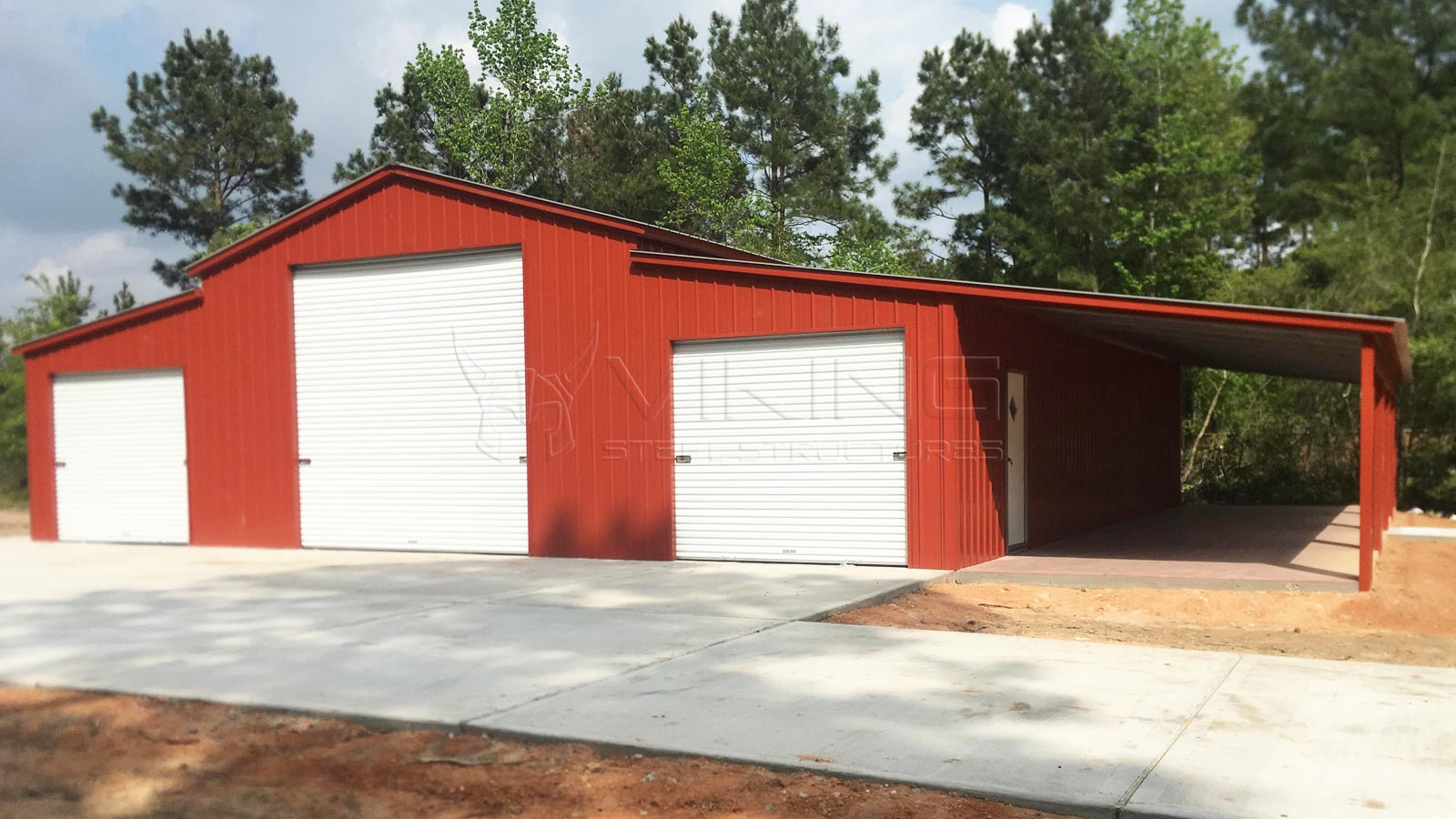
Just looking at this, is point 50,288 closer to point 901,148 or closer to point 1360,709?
point 901,148

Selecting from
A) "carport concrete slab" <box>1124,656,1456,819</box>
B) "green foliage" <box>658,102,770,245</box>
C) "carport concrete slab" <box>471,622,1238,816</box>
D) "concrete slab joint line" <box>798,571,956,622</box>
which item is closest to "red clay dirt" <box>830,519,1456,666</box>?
"concrete slab joint line" <box>798,571,956,622</box>

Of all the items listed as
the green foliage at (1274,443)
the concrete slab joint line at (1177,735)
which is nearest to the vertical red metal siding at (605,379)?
the concrete slab joint line at (1177,735)

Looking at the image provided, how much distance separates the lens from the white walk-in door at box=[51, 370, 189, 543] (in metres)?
14.9

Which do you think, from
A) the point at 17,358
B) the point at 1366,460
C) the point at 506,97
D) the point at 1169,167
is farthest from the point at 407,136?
the point at 1366,460

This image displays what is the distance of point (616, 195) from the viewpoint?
3194 centimetres

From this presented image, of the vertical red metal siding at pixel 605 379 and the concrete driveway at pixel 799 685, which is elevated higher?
the vertical red metal siding at pixel 605 379

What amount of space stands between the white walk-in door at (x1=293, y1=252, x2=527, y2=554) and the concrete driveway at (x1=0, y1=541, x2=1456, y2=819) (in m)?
3.18

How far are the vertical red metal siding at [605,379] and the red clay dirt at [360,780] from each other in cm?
637

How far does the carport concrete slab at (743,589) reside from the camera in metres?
8.60

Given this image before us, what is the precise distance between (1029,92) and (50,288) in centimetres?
2545

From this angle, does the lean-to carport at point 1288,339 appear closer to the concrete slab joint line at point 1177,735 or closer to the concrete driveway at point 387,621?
the concrete driveway at point 387,621

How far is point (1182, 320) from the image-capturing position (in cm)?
1023

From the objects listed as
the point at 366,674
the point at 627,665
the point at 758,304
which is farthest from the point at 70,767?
the point at 758,304

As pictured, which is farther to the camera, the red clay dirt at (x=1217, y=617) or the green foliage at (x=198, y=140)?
the green foliage at (x=198, y=140)
